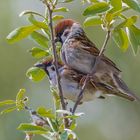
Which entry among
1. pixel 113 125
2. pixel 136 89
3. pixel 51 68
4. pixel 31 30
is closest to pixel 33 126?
pixel 31 30

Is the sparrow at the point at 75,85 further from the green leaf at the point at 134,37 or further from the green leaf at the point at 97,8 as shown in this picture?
the green leaf at the point at 97,8

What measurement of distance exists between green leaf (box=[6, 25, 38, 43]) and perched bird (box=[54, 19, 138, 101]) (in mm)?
950

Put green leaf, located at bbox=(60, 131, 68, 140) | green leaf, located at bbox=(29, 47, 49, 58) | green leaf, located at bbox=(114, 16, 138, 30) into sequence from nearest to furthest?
green leaf, located at bbox=(60, 131, 68, 140) < green leaf, located at bbox=(114, 16, 138, 30) < green leaf, located at bbox=(29, 47, 49, 58)

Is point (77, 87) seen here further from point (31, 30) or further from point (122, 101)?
point (122, 101)

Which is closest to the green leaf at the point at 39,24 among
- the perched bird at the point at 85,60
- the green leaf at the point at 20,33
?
the green leaf at the point at 20,33

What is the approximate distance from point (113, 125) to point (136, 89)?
5.49 ft

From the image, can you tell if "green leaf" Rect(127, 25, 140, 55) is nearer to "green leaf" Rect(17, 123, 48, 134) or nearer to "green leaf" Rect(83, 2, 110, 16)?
"green leaf" Rect(83, 2, 110, 16)

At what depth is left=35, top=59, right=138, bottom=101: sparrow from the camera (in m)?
3.83

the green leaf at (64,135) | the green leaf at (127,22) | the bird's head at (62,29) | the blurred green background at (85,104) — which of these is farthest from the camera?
the blurred green background at (85,104)

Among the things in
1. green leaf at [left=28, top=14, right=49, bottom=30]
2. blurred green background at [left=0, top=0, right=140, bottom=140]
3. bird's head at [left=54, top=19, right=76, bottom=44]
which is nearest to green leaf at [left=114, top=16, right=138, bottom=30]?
green leaf at [left=28, top=14, right=49, bottom=30]

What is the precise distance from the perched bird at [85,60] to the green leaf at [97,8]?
1097mm

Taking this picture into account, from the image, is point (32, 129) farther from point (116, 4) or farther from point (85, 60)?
point (85, 60)

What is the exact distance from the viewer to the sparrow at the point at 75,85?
383 cm

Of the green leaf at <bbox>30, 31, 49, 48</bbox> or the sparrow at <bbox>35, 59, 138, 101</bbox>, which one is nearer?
the green leaf at <bbox>30, 31, 49, 48</bbox>
